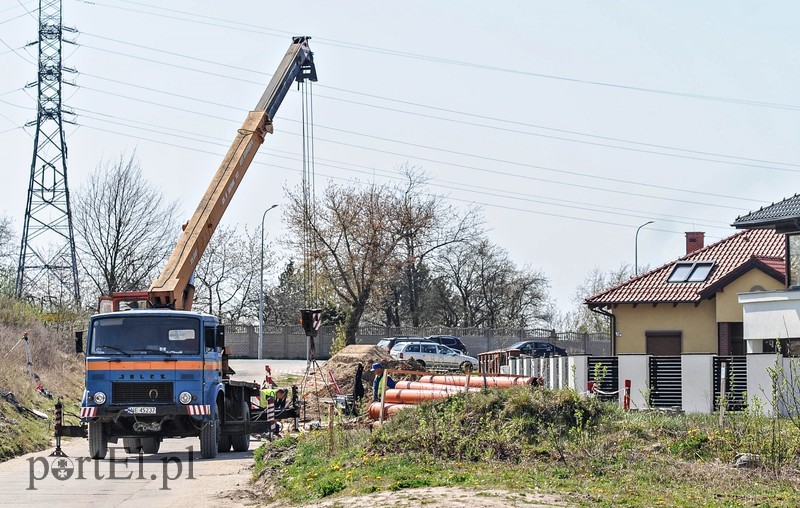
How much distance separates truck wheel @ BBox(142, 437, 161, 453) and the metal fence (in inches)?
1635

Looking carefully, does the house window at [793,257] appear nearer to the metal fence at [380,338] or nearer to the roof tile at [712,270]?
the roof tile at [712,270]

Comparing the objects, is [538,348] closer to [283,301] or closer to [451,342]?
[451,342]

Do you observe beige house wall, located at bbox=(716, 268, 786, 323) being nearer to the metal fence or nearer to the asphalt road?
the asphalt road

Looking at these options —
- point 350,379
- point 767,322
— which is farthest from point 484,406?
point 350,379

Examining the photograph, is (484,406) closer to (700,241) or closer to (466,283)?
(700,241)

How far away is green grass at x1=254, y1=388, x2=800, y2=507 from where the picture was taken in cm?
1288

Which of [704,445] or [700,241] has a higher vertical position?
[700,241]

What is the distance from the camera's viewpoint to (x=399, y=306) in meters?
84.0

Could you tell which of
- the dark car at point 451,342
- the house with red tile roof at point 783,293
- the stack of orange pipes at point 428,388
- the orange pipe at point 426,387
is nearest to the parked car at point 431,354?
the dark car at point 451,342

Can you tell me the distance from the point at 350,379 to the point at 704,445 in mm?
26260

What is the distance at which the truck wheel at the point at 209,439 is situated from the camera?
21.4 m

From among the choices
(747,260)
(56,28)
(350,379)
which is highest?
(56,28)

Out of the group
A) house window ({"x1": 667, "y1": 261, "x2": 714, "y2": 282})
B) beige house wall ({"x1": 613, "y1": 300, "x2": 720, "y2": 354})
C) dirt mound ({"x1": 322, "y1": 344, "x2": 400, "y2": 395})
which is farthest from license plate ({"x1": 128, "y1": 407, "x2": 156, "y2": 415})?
house window ({"x1": 667, "y1": 261, "x2": 714, "y2": 282})

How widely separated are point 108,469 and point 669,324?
87.7 ft
